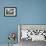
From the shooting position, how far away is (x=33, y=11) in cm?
418

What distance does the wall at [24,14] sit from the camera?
13.7 feet

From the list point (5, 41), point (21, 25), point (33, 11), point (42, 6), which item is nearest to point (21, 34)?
point (21, 25)

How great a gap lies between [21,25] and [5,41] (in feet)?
2.34

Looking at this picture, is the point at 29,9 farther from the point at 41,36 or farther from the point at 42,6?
the point at 41,36

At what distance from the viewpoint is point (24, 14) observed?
4.18 metres

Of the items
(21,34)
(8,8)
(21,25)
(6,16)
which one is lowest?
(21,34)

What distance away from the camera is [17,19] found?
418cm

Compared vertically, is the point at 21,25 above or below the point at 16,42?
above

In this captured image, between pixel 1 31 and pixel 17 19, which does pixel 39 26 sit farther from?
pixel 1 31

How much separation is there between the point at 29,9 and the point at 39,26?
24.6 inches

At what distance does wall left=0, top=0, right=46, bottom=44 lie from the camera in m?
4.17

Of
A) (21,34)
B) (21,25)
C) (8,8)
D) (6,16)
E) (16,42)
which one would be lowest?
(16,42)

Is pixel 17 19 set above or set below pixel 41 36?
above

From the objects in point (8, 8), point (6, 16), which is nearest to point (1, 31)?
point (6, 16)
